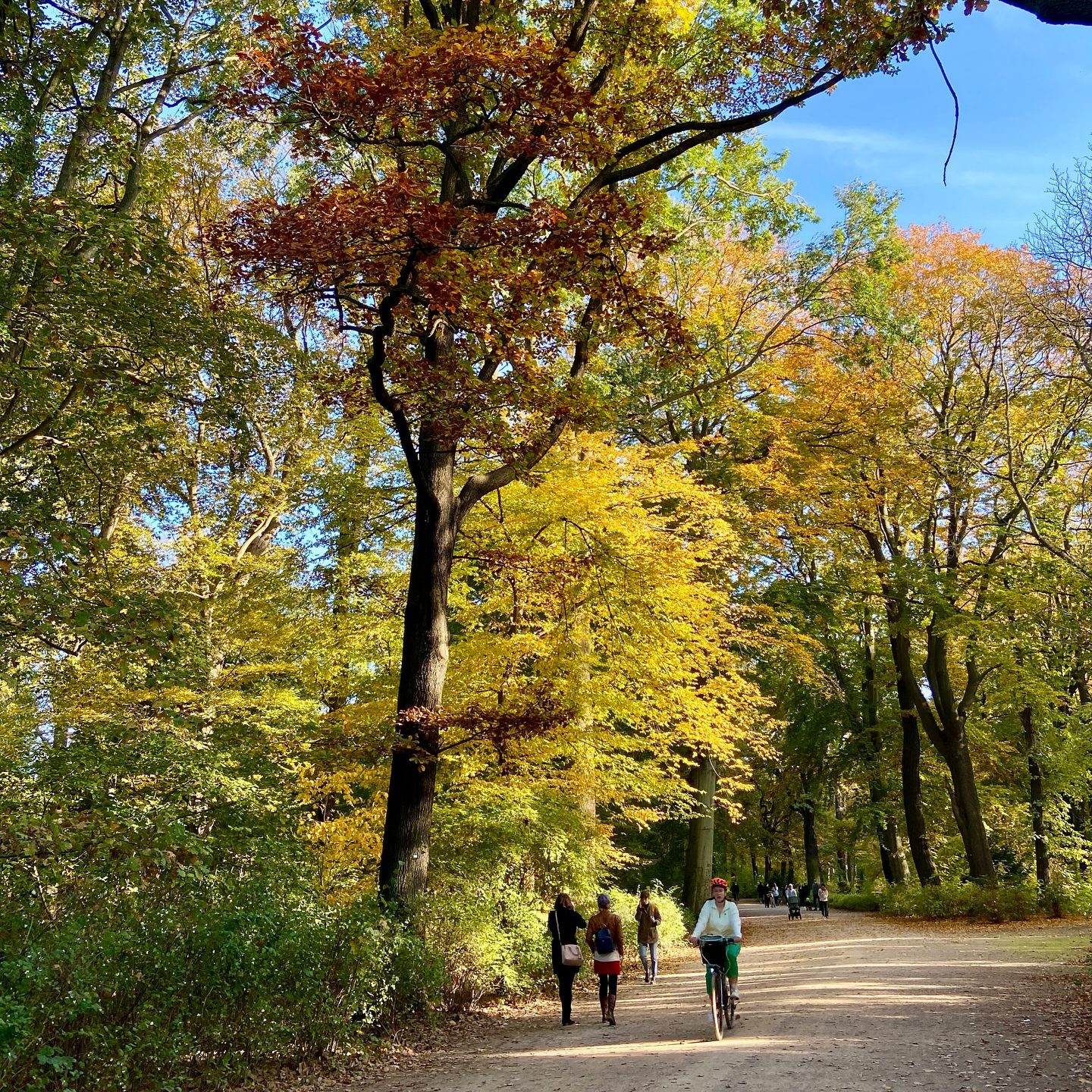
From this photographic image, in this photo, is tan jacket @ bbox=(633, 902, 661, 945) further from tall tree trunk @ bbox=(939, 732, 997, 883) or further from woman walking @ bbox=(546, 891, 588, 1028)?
tall tree trunk @ bbox=(939, 732, 997, 883)

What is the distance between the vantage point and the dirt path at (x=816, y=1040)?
629cm

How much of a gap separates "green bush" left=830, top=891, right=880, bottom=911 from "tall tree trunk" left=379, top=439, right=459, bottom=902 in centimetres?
2634

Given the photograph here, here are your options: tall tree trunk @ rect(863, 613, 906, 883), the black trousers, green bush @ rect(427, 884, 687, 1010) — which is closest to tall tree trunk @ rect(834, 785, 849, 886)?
tall tree trunk @ rect(863, 613, 906, 883)

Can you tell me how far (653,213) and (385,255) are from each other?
6.57 metres

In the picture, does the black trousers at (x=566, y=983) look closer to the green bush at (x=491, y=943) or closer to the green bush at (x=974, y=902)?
the green bush at (x=491, y=943)

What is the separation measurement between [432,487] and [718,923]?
5.72 m

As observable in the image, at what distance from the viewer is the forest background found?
6547 mm

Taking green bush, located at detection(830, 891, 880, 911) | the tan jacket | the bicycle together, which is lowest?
green bush, located at detection(830, 891, 880, 911)

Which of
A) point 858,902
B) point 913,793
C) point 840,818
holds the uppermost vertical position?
point 913,793

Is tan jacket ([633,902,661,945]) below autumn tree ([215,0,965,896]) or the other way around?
below

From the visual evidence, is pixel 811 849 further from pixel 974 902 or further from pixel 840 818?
pixel 974 902

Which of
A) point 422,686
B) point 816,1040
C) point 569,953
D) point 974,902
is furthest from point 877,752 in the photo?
point 422,686

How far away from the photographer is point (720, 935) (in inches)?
326

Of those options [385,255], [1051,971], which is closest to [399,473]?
[385,255]
